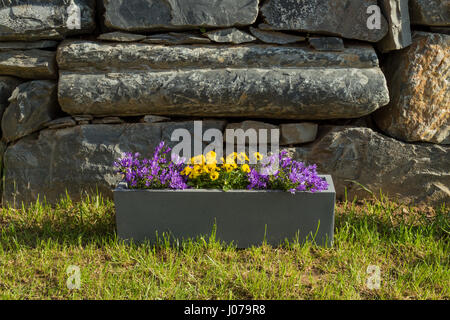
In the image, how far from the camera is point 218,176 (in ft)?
10.0

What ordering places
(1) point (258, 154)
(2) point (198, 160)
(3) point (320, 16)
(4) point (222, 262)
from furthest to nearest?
(3) point (320, 16), (1) point (258, 154), (2) point (198, 160), (4) point (222, 262)

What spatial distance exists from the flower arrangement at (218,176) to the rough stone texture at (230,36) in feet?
2.50

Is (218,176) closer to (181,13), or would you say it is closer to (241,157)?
(241,157)

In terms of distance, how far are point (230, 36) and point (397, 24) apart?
103 centimetres

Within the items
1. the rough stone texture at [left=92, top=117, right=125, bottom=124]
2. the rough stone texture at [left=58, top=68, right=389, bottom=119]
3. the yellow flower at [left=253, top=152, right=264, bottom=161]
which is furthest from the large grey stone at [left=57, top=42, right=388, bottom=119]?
the yellow flower at [left=253, top=152, right=264, bottom=161]

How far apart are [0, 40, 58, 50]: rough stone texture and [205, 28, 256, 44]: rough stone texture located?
101 centimetres

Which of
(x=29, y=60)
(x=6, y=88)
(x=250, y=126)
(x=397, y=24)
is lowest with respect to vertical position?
(x=250, y=126)

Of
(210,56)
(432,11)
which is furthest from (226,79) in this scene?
(432,11)

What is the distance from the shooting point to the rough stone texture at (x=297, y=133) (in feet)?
11.6

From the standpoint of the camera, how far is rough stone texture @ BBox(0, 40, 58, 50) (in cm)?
346

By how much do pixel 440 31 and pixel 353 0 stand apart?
0.61m

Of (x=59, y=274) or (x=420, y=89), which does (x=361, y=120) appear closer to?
(x=420, y=89)

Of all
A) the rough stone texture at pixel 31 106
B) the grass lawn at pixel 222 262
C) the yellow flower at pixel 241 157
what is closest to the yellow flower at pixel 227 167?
the yellow flower at pixel 241 157

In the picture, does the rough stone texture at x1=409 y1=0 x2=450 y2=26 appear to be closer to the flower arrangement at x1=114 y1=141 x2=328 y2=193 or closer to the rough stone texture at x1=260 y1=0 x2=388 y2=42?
the rough stone texture at x1=260 y1=0 x2=388 y2=42
